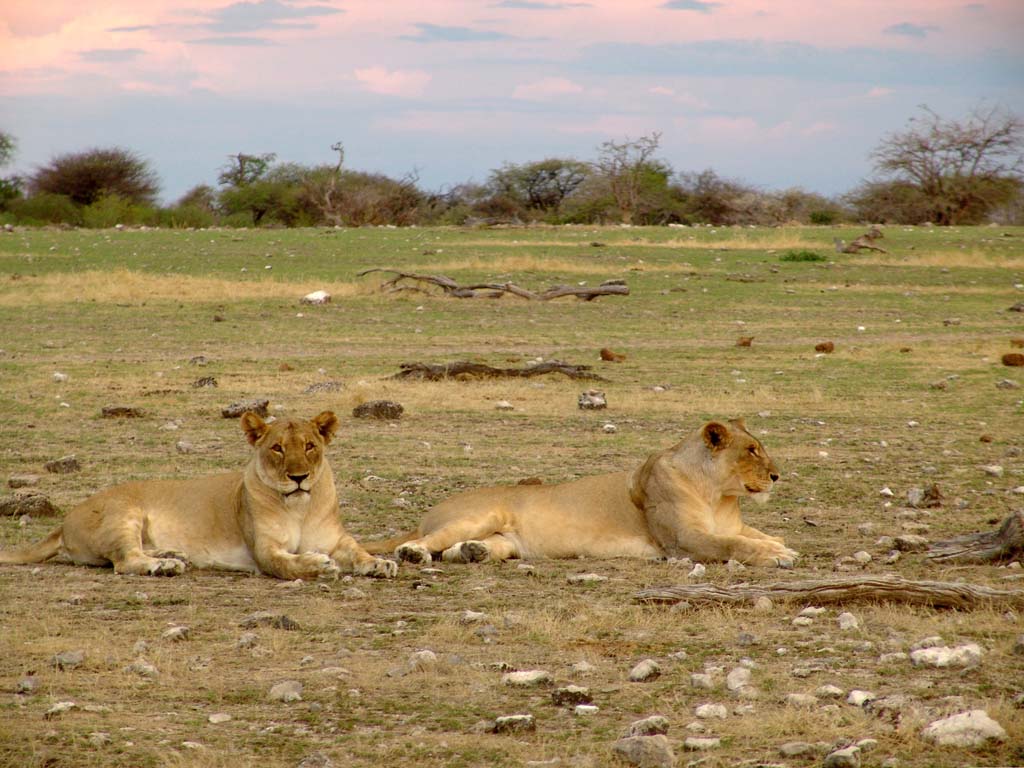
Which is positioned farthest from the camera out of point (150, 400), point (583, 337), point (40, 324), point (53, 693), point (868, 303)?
point (868, 303)

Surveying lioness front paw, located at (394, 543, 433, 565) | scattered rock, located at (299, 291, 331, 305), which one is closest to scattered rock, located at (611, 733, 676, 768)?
lioness front paw, located at (394, 543, 433, 565)

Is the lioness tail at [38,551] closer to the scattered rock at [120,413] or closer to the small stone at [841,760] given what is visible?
the small stone at [841,760]

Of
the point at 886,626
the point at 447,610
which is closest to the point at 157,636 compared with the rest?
the point at 447,610

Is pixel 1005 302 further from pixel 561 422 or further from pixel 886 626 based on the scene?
pixel 886 626

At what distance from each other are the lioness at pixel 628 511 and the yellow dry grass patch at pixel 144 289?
17.5m

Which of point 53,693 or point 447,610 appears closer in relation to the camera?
point 53,693

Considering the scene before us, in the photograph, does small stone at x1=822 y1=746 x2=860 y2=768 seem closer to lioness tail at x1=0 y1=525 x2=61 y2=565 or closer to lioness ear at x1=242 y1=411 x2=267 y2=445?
lioness ear at x1=242 y1=411 x2=267 y2=445

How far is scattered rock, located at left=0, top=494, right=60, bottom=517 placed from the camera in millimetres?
9430

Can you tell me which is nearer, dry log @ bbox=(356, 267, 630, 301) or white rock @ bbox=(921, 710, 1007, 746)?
white rock @ bbox=(921, 710, 1007, 746)

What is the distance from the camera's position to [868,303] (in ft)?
85.1

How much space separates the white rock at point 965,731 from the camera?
4523mm

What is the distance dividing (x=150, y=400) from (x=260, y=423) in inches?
291

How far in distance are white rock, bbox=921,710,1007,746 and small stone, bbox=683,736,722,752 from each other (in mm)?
658

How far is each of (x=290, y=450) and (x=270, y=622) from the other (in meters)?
1.56
